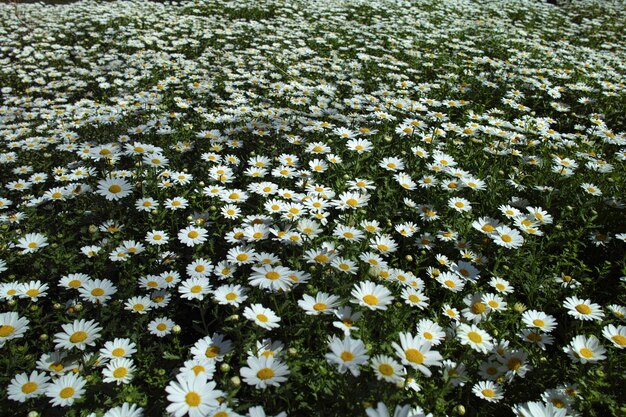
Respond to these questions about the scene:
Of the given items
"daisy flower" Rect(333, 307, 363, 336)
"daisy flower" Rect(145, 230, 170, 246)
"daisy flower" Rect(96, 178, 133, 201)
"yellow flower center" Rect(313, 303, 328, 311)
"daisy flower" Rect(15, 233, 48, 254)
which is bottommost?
"daisy flower" Rect(15, 233, 48, 254)

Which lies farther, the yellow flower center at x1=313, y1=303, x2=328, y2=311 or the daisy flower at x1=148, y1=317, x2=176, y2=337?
the daisy flower at x1=148, y1=317, x2=176, y2=337

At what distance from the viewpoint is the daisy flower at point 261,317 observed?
180cm

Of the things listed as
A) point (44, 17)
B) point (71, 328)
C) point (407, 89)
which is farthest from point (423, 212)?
point (44, 17)

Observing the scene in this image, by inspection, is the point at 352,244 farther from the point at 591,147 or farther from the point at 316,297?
the point at 591,147

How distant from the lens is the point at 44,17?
967 centimetres

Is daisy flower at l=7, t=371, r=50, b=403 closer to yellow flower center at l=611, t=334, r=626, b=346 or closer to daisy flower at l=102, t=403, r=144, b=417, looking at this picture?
daisy flower at l=102, t=403, r=144, b=417

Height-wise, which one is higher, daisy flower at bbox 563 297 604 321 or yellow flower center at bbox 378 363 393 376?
yellow flower center at bbox 378 363 393 376

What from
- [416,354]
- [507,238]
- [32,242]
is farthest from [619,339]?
[32,242]

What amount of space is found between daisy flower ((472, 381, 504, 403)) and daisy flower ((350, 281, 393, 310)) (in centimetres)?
53

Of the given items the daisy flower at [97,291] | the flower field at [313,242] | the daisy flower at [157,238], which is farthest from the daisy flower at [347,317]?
the daisy flower at [157,238]

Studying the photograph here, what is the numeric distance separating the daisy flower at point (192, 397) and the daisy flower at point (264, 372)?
4.5 inches

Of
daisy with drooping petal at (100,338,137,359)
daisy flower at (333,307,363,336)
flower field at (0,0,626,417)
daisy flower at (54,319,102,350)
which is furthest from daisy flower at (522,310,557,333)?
daisy flower at (54,319,102,350)

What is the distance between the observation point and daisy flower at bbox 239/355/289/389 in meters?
1.54

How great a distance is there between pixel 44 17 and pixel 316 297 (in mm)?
10993
